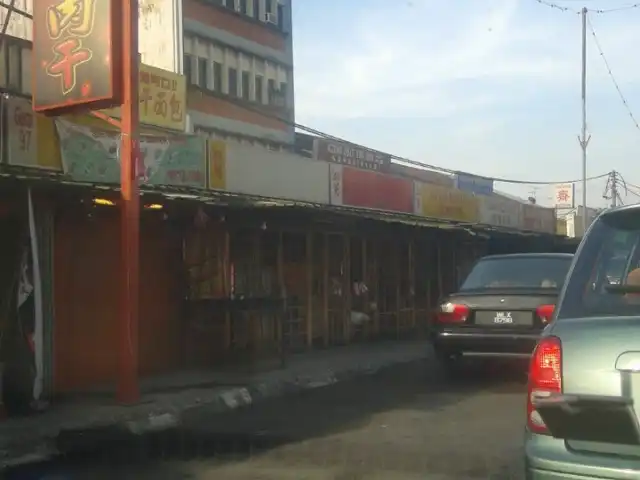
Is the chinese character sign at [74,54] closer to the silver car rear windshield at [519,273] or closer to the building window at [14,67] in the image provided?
the building window at [14,67]

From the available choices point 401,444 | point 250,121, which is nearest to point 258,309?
point 401,444

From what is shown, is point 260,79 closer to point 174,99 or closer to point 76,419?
point 174,99

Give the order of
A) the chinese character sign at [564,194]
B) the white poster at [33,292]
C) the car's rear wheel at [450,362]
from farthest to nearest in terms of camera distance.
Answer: the chinese character sign at [564,194] < the car's rear wheel at [450,362] < the white poster at [33,292]

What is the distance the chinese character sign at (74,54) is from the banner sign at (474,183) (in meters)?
26.8

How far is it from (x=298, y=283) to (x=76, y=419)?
295 inches

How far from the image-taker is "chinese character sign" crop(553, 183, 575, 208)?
52.6m

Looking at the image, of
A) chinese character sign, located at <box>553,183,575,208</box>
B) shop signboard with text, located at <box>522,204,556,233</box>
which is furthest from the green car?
chinese character sign, located at <box>553,183,575,208</box>

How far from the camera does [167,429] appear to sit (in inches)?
352

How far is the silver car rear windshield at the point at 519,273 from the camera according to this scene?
1165 centimetres

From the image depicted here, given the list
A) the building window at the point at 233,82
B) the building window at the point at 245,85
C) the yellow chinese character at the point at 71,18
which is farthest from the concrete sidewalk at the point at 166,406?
the building window at the point at 245,85

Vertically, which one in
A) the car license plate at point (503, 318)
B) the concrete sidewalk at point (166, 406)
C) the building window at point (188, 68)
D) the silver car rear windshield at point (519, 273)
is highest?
the building window at point (188, 68)

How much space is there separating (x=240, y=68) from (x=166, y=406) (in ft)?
78.5

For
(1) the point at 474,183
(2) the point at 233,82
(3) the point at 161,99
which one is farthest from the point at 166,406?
(1) the point at 474,183

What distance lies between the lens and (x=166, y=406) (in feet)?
31.3
